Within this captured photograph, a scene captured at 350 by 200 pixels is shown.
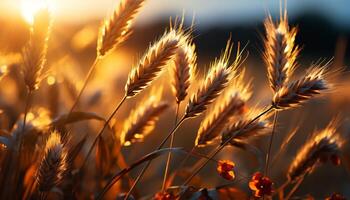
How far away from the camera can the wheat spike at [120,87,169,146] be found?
8.02 feet

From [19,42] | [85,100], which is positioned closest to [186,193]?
[85,100]

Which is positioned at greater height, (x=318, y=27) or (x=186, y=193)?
(x=186, y=193)

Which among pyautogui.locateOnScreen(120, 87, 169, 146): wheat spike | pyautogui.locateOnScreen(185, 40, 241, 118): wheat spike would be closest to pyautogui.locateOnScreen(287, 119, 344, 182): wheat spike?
pyautogui.locateOnScreen(185, 40, 241, 118): wheat spike

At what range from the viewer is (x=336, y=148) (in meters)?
2.23

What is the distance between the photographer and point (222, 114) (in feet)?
7.41

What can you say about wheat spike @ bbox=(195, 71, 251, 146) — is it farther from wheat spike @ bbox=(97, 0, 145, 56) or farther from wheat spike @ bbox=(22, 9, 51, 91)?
wheat spike @ bbox=(22, 9, 51, 91)

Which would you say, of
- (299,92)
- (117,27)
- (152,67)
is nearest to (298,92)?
(299,92)

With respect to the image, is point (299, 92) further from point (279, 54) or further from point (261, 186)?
point (261, 186)

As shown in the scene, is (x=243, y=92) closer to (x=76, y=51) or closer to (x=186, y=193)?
(x=186, y=193)

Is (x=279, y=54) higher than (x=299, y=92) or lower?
higher

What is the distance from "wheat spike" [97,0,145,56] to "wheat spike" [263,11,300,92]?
51cm

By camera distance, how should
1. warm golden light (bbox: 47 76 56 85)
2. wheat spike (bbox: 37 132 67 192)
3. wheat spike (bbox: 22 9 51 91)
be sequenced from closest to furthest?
wheat spike (bbox: 37 132 67 192)
wheat spike (bbox: 22 9 51 91)
warm golden light (bbox: 47 76 56 85)

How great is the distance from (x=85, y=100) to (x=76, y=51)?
564 millimetres

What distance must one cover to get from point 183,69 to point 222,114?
0.27 metres
